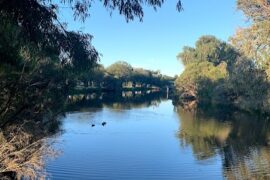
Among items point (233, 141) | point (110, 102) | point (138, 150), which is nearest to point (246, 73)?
point (233, 141)

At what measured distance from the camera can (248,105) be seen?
53438 mm

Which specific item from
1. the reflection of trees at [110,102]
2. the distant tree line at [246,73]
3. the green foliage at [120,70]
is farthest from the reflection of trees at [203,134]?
the green foliage at [120,70]

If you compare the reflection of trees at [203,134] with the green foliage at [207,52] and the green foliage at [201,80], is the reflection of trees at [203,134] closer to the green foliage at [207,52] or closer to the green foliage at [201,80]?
the green foliage at [201,80]

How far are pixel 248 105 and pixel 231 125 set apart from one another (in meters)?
10.8

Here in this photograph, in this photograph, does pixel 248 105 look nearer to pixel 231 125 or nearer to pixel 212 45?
pixel 231 125

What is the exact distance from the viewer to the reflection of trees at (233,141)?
77.0 feet

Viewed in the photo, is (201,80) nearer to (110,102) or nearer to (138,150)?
(110,102)

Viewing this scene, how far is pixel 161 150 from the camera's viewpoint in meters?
29.7

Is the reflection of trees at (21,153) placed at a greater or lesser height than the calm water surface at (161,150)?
greater

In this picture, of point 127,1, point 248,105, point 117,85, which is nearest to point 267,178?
point 127,1

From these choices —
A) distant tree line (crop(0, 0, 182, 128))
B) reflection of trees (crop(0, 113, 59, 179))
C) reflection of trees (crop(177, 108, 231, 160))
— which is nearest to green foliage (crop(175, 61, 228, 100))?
reflection of trees (crop(177, 108, 231, 160))

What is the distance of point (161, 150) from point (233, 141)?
21.3 ft

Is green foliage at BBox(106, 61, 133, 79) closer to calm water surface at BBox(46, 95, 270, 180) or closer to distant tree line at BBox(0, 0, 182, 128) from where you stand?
calm water surface at BBox(46, 95, 270, 180)

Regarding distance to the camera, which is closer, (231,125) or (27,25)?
(27,25)
